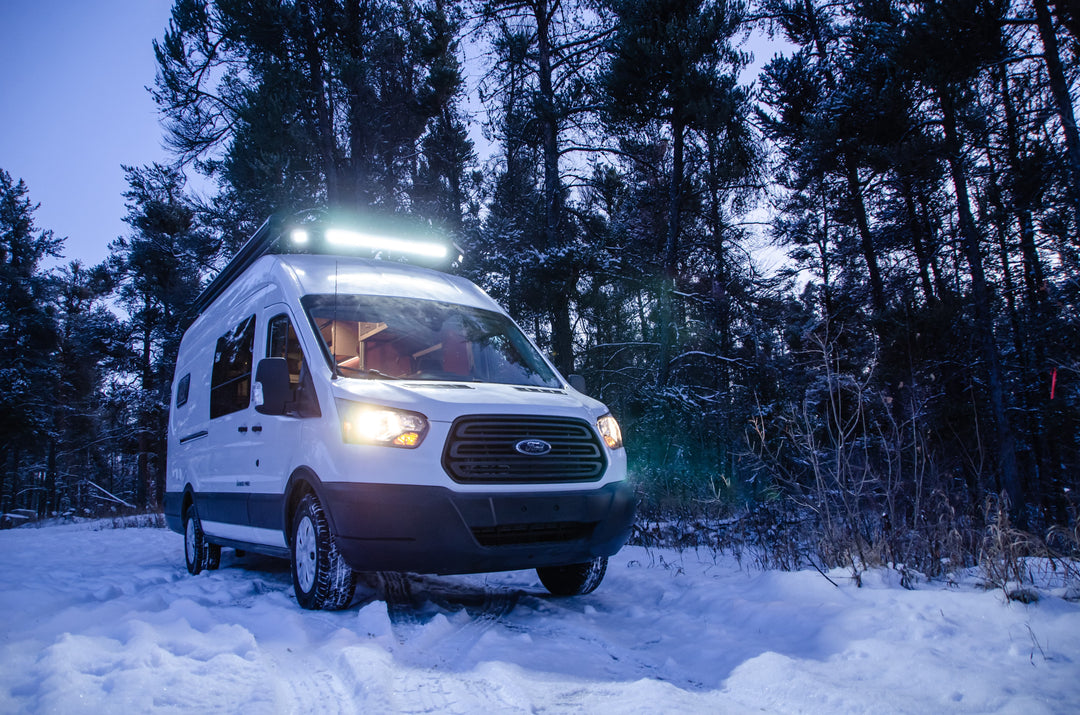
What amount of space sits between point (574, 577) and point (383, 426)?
6.69 ft

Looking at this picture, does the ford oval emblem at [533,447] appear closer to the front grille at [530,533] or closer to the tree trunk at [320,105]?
the front grille at [530,533]

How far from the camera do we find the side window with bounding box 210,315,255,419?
5.50 m

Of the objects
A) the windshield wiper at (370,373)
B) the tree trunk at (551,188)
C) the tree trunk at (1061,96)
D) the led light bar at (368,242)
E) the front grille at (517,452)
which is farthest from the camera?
the tree trunk at (551,188)

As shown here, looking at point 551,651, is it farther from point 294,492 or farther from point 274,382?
point 274,382

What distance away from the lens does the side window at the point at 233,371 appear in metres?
5.50

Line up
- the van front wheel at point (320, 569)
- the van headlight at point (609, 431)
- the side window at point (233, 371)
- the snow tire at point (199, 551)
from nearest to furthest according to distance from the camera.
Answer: the van front wheel at point (320, 569) → the van headlight at point (609, 431) → the side window at point (233, 371) → the snow tire at point (199, 551)

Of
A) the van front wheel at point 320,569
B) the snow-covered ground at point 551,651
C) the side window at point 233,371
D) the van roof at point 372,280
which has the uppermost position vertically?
the van roof at point 372,280

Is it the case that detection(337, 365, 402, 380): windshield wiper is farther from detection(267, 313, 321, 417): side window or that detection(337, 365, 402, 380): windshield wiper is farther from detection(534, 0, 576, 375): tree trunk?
detection(534, 0, 576, 375): tree trunk

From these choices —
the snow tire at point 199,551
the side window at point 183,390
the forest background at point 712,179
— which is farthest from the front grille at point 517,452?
the forest background at point 712,179

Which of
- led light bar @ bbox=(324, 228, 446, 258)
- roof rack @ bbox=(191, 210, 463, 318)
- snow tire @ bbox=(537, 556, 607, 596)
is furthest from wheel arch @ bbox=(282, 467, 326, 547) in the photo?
led light bar @ bbox=(324, 228, 446, 258)

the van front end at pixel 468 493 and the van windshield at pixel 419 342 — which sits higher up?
the van windshield at pixel 419 342

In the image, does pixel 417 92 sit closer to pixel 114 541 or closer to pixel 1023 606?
pixel 114 541

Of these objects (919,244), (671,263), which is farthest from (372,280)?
(919,244)

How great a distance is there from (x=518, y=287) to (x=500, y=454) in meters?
10.4
